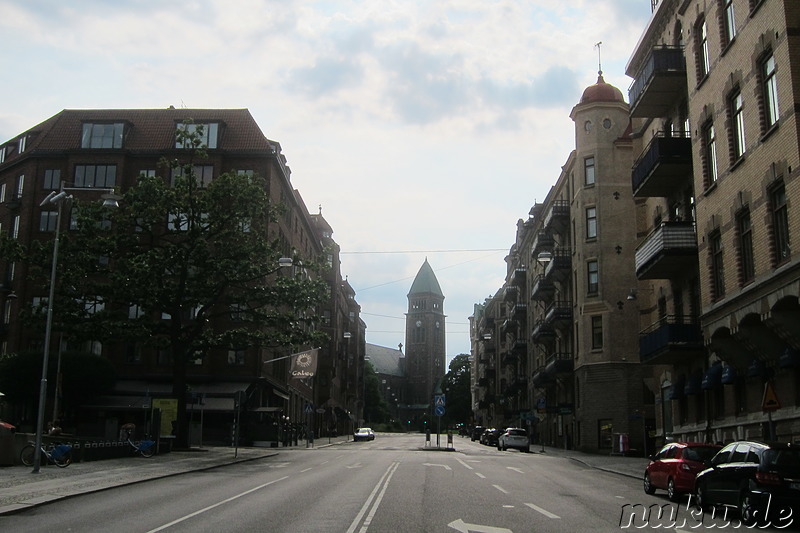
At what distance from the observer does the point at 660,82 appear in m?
31.4

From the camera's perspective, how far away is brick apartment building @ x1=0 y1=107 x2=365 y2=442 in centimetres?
5238

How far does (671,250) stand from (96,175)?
4106cm

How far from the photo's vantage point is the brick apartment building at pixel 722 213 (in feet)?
70.6

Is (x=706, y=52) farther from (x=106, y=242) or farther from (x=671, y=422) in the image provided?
(x=106, y=242)

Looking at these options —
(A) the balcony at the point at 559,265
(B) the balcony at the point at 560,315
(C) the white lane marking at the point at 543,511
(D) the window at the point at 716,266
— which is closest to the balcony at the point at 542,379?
(B) the balcony at the point at 560,315

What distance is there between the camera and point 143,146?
58406 millimetres

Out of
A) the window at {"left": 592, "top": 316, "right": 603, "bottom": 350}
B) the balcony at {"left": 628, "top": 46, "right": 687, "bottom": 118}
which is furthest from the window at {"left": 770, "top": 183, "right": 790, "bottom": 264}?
the window at {"left": 592, "top": 316, "right": 603, "bottom": 350}

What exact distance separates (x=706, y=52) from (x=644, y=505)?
16.5m

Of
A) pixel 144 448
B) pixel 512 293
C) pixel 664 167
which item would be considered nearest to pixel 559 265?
pixel 664 167

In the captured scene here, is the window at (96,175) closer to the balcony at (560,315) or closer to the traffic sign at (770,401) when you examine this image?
the balcony at (560,315)

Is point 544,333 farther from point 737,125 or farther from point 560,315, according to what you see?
point 737,125

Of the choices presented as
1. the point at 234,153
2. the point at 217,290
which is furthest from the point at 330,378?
the point at 217,290

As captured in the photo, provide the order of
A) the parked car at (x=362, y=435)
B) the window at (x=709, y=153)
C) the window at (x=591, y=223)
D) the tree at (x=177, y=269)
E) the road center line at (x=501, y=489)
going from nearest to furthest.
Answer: the road center line at (x=501, y=489) < the window at (x=709, y=153) < the tree at (x=177, y=269) < the window at (x=591, y=223) < the parked car at (x=362, y=435)

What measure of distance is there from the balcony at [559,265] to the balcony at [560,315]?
1.84 m
